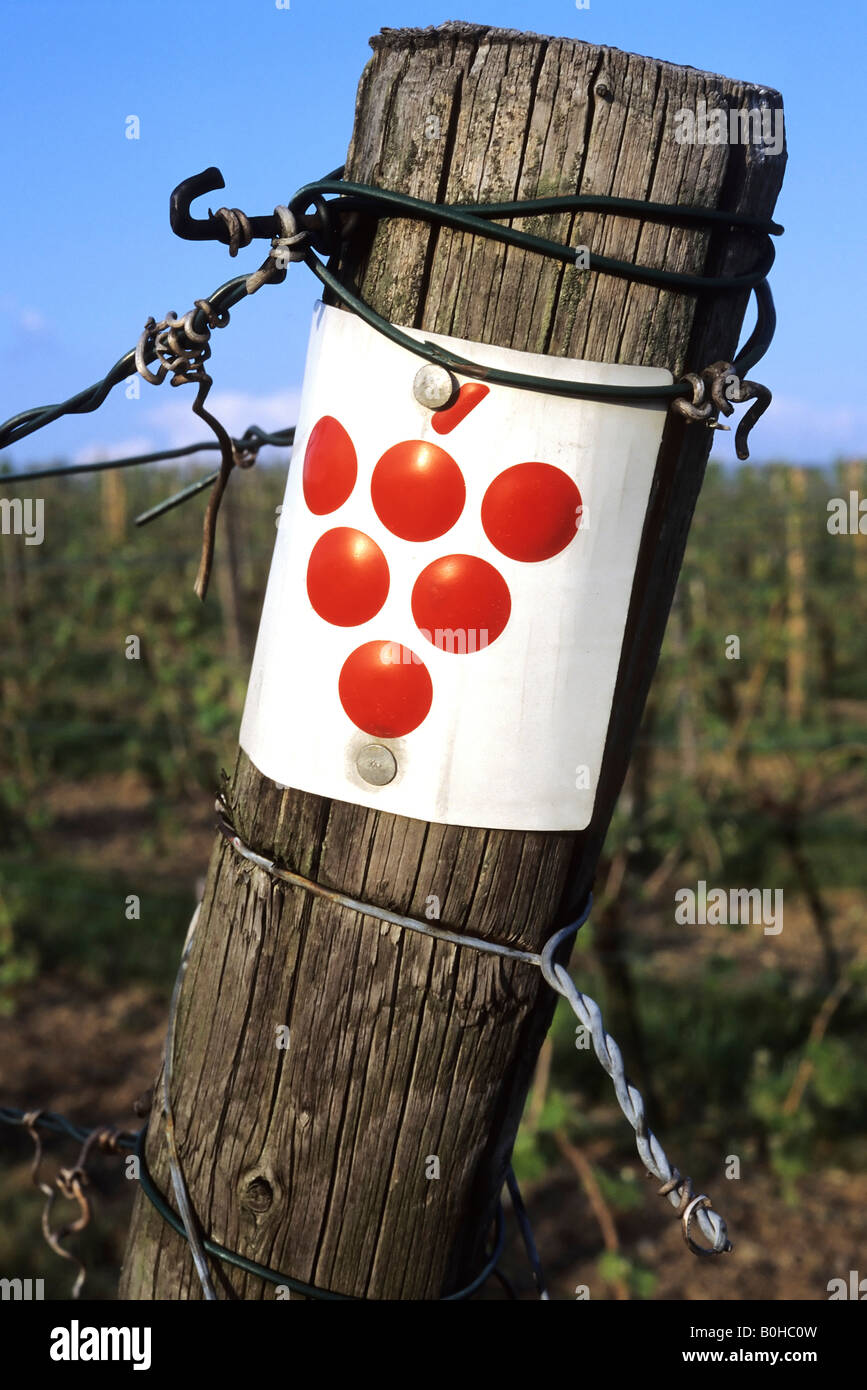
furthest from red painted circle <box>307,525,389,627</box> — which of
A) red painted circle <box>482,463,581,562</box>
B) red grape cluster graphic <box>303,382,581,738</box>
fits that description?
red painted circle <box>482,463,581,562</box>

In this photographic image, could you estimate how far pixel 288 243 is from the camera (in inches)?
44.0

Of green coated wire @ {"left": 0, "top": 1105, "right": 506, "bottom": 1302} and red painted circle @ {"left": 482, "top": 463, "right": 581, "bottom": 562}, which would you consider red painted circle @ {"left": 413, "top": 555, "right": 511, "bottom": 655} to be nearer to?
red painted circle @ {"left": 482, "top": 463, "right": 581, "bottom": 562}

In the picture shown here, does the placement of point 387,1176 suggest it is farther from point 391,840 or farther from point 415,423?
point 415,423

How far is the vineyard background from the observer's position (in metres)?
3.50

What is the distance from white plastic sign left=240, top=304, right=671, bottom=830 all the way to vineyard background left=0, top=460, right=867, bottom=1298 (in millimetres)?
111

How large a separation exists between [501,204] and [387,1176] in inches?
37.6

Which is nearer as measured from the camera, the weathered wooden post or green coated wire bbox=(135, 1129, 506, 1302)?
the weathered wooden post

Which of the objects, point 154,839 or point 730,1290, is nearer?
point 730,1290

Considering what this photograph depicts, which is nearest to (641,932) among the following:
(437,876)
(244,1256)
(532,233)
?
(244,1256)

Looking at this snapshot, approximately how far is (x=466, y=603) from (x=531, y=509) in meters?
0.11

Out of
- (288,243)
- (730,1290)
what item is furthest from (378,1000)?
(730,1290)

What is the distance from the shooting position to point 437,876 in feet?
3.65

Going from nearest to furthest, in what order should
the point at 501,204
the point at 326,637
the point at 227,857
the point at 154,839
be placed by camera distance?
the point at 501,204
the point at 326,637
the point at 227,857
the point at 154,839

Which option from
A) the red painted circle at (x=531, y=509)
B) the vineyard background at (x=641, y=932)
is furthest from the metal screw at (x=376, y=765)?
the red painted circle at (x=531, y=509)
